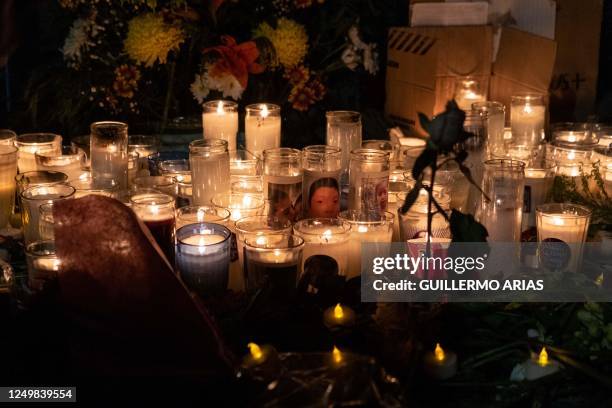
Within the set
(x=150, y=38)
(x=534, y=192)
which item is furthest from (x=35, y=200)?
(x=534, y=192)

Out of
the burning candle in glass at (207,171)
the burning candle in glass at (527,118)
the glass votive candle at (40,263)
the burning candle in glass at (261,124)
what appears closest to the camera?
the glass votive candle at (40,263)

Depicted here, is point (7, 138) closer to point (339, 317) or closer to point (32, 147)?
point (32, 147)

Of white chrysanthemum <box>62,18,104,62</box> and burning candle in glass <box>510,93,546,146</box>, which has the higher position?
white chrysanthemum <box>62,18,104,62</box>

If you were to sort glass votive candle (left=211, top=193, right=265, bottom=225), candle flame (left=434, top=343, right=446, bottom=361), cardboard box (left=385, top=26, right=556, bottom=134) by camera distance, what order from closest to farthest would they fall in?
candle flame (left=434, top=343, right=446, bottom=361)
glass votive candle (left=211, top=193, right=265, bottom=225)
cardboard box (left=385, top=26, right=556, bottom=134)

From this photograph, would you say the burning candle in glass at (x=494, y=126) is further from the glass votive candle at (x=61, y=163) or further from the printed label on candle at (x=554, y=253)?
the glass votive candle at (x=61, y=163)

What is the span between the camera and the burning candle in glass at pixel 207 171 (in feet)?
6.75

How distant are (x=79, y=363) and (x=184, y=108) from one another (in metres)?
2.07

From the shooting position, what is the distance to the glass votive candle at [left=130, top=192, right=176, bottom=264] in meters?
1.76

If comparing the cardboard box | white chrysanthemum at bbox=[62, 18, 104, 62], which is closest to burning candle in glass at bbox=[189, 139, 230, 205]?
white chrysanthemum at bbox=[62, 18, 104, 62]

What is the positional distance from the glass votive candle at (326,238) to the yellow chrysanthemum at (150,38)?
1.35 m

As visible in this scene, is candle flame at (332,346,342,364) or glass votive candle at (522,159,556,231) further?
glass votive candle at (522,159,556,231)

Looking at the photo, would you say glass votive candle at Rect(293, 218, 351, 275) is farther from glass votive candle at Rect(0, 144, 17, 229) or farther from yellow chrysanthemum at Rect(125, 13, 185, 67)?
yellow chrysanthemum at Rect(125, 13, 185, 67)

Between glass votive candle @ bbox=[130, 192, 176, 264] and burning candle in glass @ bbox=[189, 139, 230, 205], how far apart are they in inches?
10.8

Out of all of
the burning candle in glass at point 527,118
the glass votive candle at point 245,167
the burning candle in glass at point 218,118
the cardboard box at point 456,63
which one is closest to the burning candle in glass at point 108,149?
the glass votive candle at point 245,167
